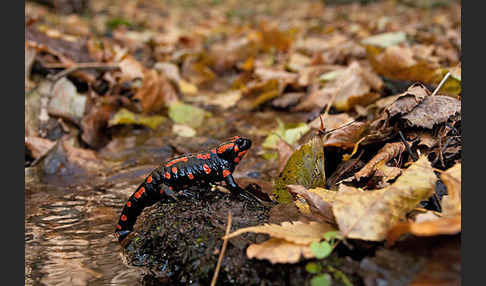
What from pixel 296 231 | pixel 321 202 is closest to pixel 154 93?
pixel 321 202

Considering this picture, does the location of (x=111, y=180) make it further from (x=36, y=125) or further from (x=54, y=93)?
(x=54, y=93)

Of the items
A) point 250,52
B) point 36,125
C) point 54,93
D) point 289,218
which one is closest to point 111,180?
point 36,125

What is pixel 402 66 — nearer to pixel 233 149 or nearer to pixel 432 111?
pixel 432 111

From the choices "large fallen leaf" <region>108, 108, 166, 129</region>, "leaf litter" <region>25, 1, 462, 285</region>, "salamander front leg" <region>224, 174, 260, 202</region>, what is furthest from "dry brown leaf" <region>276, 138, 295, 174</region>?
"large fallen leaf" <region>108, 108, 166, 129</region>

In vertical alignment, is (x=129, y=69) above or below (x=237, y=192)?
above

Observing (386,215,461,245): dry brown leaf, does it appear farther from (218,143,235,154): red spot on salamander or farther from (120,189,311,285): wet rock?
(218,143,235,154): red spot on salamander

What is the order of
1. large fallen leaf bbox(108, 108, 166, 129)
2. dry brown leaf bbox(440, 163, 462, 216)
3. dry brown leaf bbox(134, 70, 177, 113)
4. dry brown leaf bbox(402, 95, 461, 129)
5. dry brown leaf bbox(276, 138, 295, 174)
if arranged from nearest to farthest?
dry brown leaf bbox(440, 163, 462, 216)
dry brown leaf bbox(402, 95, 461, 129)
dry brown leaf bbox(276, 138, 295, 174)
large fallen leaf bbox(108, 108, 166, 129)
dry brown leaf bbox(134, 70, 177, 113)
